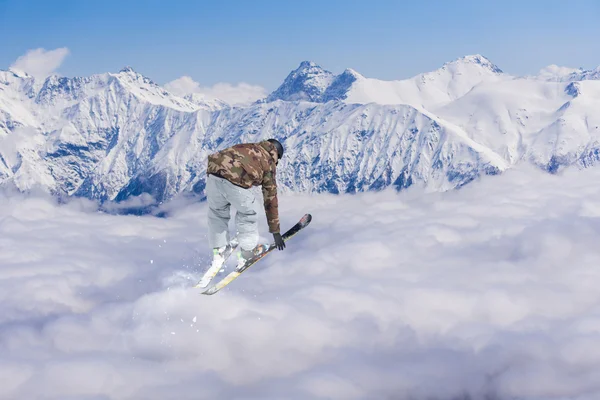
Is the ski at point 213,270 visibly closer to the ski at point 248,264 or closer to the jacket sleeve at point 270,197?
the ski at point 248,264

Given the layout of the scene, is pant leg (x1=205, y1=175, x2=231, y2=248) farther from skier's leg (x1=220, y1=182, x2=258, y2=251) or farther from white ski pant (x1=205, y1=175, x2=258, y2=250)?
skier's leg (x1=220, y1=182, x2=258, y2=251)

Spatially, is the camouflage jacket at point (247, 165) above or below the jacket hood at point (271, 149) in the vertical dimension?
below

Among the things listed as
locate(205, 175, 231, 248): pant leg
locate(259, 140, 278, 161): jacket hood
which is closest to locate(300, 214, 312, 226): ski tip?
locate(205, 175, 231, 248): pant leg

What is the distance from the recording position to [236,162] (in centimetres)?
1231

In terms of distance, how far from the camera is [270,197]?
42.2 feet

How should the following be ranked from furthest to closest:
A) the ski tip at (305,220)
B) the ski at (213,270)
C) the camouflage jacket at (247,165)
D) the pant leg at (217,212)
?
the ski tip at (305,220) → the ski at (213,270) → the pant leg at (217,212) → the camouflage jacket at (247,165)

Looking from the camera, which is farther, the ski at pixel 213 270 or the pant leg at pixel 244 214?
the ski at pixel 213 270

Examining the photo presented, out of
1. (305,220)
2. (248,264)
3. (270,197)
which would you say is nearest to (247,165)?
(270,197)

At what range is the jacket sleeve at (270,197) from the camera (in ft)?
41.6

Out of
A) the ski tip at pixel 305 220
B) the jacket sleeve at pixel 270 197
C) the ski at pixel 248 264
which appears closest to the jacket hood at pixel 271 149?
the jacket sleeve at pixel 270 197

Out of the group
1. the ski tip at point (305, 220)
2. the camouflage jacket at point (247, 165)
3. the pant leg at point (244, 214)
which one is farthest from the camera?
the ski tip at point (305, 220)

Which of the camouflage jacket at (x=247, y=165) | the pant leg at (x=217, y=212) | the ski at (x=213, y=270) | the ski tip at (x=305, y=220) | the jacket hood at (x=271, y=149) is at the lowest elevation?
the ski at (x=213, y=270)

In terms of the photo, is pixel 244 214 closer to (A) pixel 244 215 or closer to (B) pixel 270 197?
(A) pixel 244 215

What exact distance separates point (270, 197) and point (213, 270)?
3673 millimetres
